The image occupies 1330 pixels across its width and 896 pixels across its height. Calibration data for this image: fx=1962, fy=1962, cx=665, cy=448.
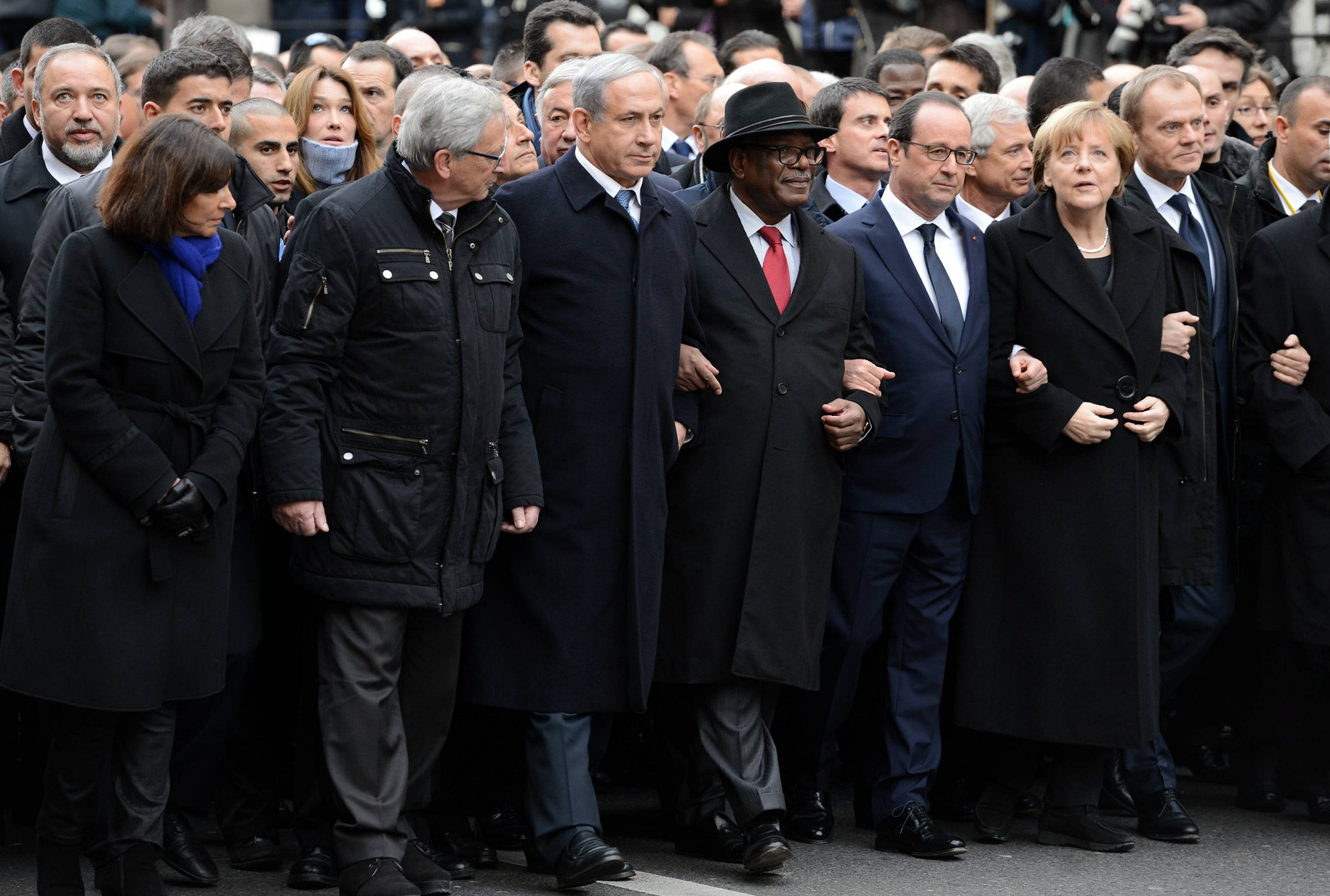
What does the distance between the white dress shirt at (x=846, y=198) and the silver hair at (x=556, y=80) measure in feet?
3.53

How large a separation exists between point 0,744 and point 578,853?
194cm

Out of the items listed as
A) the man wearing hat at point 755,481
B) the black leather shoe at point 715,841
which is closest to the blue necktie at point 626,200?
the man wearing hat at point 755,481

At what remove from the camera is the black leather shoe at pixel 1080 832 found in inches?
254

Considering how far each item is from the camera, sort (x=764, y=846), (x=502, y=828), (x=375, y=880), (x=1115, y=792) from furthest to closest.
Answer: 1. (x=1115, y=792)
2. (x=502, y=828)
3. (x=764, y=846)
4. (x=375, y=880)

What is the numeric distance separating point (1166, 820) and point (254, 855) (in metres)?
3.02

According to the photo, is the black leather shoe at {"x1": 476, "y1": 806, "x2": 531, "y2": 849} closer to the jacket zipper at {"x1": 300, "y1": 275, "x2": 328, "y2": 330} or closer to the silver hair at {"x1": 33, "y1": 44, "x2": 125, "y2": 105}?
the jacket zipper at {"x1": 300, "y1": 275, "x2": 328, "y2": 330}

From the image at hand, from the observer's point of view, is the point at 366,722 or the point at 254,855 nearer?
the point at 366,722

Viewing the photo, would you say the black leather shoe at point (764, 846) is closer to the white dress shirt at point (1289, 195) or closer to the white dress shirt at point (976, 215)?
the white dress shirt at point (976, 215)

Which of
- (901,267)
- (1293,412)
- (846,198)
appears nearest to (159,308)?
(901,267)

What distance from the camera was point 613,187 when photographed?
6.03 m

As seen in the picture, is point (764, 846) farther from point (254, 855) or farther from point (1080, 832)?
point (254, 855)

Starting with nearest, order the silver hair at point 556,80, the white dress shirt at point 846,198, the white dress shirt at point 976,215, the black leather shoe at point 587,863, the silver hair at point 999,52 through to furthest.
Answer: the black leather shoe at point 587,863 → the white dress shirt at point 976,215 → the silver hair at point 556,80 → the white dress shirt at point 846,198 → the silver hair at point 999,52

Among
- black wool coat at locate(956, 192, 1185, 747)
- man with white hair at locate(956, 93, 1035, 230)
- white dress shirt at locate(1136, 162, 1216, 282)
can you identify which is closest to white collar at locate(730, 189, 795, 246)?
black wool coat at locate(956, 192, 1185, 747)

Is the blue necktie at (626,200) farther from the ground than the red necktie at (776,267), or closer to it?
farther from the ground
